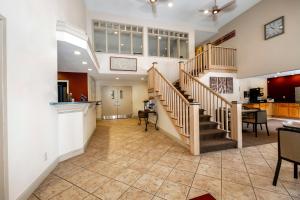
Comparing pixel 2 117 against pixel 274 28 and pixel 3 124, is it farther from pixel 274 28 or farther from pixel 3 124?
pixel 274 28

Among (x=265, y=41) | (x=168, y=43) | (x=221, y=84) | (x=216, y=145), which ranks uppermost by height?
(x=168, y=43)

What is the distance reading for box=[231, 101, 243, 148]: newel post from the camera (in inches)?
143

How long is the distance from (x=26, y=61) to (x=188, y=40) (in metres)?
7.84

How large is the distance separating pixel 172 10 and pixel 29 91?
6989 millimetres

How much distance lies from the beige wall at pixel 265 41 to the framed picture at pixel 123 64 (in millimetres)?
5165

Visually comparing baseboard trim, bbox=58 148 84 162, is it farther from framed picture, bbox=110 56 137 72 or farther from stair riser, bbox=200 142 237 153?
framed picture, bbox=110 56 137 72

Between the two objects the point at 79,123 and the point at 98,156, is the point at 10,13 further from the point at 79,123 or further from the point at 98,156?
the point at 98,156

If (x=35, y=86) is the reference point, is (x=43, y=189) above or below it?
below

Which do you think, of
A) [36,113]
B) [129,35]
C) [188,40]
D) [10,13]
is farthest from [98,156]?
[188,40]

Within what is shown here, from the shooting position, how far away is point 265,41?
6.13 m

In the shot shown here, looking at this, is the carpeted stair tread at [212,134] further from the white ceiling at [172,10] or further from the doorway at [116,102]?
the doorway at [116,102]

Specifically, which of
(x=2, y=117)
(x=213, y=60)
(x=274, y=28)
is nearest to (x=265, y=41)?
(x=274, y=28)

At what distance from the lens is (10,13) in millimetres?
1750

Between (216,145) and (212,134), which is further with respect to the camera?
(212,134)
